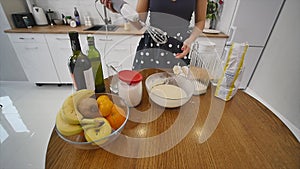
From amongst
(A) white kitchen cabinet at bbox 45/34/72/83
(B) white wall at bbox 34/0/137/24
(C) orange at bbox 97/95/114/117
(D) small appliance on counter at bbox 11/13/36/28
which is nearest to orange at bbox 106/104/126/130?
(C) orange at bbox 97/95/114/117

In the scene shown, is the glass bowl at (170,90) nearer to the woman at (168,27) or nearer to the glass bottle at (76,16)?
the woman at (168,27)

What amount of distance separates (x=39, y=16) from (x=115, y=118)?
2.08 metres

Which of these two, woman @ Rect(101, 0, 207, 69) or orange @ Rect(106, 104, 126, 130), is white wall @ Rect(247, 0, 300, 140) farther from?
orange @ Rect(106, 104, 126, 130)

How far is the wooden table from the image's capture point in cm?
32

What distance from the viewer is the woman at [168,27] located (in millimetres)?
848

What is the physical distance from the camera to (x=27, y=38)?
59.8 inches

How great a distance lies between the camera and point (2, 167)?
0.90m

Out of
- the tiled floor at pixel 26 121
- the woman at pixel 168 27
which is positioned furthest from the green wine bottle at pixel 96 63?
the tiled floor at pixel 26 121

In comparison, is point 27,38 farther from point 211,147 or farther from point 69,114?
point 211,147


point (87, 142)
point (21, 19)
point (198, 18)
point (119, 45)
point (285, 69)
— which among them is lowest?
point (285, 69)

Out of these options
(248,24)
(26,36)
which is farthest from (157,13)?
(26,36)

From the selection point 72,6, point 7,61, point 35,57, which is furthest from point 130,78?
point 7,61

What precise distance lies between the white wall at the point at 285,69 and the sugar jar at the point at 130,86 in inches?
64.6

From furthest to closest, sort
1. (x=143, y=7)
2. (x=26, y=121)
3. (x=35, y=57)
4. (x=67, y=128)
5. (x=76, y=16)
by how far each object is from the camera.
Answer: (x=76, y=16)
(x=35, y=57)
(x=26, y=121)
(x=143, y=7)
(x=67, y=128)
